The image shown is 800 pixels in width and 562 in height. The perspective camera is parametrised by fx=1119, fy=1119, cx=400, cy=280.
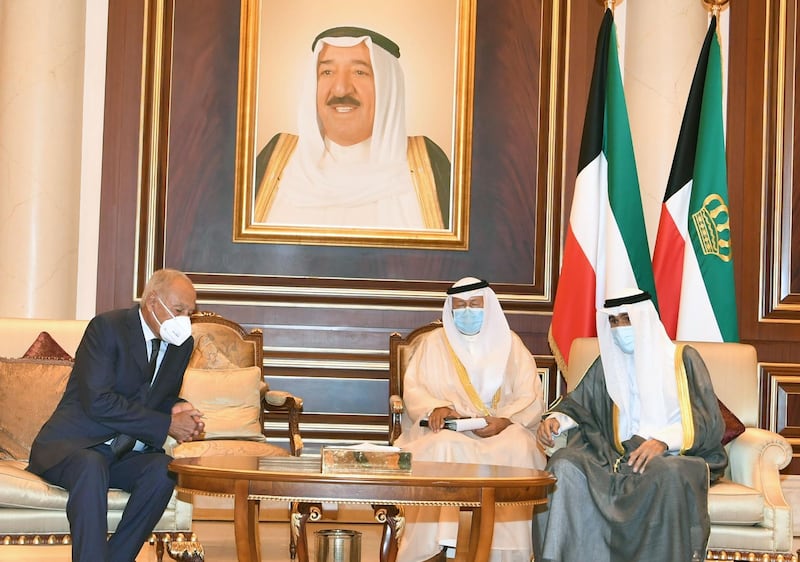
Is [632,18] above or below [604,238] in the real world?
above

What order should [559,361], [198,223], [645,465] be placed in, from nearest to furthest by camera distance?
[645,465] < [559,361] < [198,223]

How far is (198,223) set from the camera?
6582 mm

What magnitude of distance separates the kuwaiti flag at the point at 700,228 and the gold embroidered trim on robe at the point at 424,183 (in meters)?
1.31

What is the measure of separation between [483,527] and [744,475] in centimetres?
153

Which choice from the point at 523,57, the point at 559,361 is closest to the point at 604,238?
the point at 559,361

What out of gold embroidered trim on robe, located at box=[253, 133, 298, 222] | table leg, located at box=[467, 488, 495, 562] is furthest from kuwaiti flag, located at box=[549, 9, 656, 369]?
table leg, located at box=[467, 488, 495, 562]

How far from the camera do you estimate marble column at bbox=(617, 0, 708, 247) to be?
659 centimetres

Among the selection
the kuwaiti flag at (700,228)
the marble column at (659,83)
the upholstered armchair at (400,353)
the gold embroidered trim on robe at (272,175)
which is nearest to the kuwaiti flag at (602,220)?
the kuwaiti flag at (700,228)

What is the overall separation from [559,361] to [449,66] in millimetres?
1915

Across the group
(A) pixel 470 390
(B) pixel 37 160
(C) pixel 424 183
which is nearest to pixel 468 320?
(A) pixel 470 390

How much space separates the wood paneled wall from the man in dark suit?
7.45ft

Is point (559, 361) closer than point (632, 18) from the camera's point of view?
Yes

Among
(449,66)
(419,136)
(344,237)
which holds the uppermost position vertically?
(449,66)

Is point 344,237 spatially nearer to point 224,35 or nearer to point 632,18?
point 224,35
